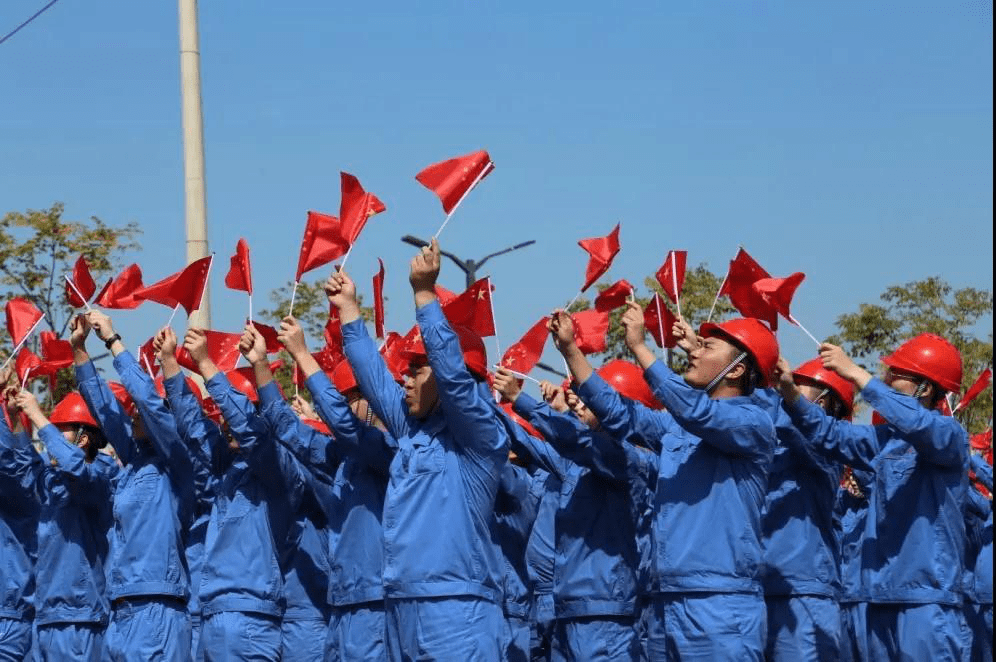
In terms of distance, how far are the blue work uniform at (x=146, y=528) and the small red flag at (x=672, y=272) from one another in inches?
115

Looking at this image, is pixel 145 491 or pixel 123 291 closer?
pixel 145 491

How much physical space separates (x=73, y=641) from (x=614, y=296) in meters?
4.12

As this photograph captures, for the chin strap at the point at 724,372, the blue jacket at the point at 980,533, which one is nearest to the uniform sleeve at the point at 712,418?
the chin strap at the point at 724,372

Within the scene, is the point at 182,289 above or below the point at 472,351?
above

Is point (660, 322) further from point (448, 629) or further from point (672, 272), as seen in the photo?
point (448, 629)

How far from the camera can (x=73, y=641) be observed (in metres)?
10.4

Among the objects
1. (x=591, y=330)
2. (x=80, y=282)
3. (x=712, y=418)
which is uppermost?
(x=80, y=282)

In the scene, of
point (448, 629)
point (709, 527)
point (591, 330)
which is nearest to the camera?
point (448, 629)

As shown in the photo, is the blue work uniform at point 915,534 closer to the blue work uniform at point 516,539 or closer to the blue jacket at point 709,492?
the blue jacket at point 709,492

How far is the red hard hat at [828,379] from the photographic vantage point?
32.6ft

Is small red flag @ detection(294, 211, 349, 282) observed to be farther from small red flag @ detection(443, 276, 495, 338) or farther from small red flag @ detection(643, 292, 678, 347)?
small red flag @ detection(643, 292, 678, 347)

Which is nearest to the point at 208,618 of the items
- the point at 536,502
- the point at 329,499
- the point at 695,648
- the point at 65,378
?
the point at 329,499

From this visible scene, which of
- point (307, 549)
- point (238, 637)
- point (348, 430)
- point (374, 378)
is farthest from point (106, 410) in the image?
point (374, 378)

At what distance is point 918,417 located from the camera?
318 inches
